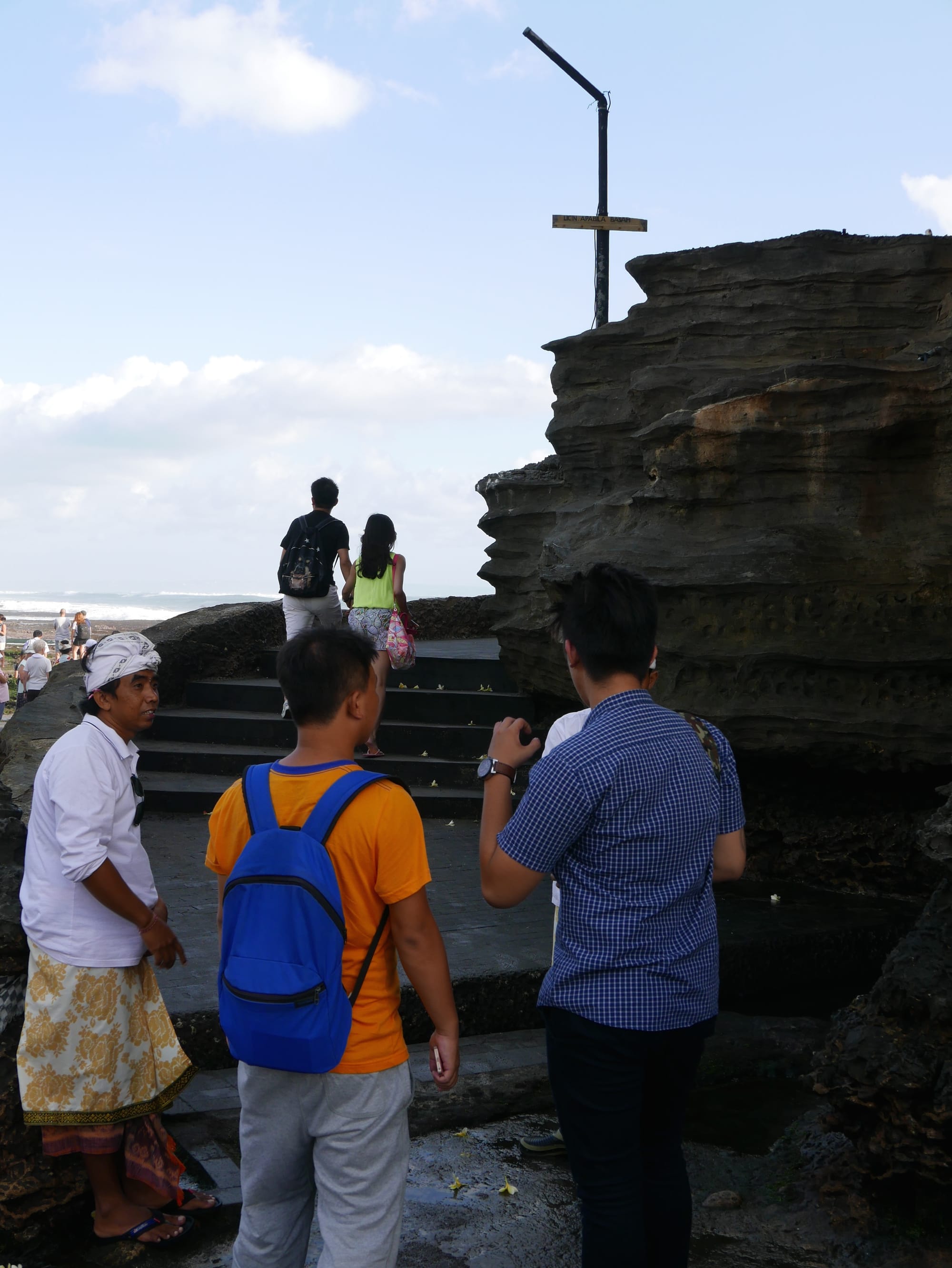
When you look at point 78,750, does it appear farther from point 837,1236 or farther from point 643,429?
point 643,429

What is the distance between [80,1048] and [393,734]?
6.80 m

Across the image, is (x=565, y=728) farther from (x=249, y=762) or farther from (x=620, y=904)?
(x=249, y=762)

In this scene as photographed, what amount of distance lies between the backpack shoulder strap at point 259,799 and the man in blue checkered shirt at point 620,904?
0.48 metres

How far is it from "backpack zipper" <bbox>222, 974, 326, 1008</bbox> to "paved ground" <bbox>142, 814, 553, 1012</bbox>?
265cm

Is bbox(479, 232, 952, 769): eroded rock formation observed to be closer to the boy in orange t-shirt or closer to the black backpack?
the black backpack

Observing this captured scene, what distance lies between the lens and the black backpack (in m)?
9.30

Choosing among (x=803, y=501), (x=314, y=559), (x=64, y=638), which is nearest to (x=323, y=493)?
(x=314, y=559)

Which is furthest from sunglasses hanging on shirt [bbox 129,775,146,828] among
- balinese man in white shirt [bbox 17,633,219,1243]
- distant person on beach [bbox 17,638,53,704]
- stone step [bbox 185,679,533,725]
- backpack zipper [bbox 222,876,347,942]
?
distant person on beach [bbox 17,638,53,704]

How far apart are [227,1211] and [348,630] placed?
2.04 m

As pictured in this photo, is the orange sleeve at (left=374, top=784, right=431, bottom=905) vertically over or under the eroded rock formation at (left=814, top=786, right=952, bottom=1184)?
over

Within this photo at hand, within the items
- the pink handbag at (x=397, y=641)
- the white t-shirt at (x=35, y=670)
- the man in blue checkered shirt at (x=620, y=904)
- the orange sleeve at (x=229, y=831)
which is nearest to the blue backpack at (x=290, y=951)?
the orange sleeve at (x=229, y=831)

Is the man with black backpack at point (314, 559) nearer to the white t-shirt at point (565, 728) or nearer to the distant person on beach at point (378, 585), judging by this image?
the distant person on beach at point (378, 585)

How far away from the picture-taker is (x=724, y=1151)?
14.1 feet

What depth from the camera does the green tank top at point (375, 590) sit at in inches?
358
